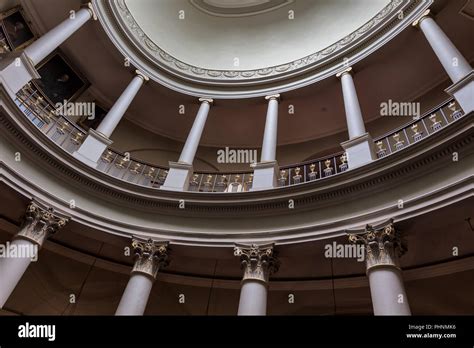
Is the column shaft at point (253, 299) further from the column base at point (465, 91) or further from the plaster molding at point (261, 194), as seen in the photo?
the column base at point (465, 91)

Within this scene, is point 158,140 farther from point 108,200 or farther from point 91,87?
point 108,200

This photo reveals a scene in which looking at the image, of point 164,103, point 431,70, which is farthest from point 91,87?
point 431,70

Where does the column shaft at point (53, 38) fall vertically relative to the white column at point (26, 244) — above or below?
above

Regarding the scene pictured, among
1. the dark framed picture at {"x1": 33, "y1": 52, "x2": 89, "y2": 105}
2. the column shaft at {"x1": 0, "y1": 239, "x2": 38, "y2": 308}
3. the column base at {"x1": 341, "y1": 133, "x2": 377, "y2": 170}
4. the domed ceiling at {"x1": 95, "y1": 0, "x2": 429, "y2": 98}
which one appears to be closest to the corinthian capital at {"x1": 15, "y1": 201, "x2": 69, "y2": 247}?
the column shaft at {"x1": 0, "y1": 239, "x2": 38, "y2": 308}

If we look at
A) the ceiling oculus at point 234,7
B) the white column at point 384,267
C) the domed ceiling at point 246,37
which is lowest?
the white column at point 384,267

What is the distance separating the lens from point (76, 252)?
9.48m

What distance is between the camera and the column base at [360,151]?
24.9 ft

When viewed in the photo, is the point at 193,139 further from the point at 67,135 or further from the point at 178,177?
the point at 67,135

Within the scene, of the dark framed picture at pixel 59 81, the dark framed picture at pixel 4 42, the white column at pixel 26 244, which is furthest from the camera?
the dark framed picture at pixel 59 81

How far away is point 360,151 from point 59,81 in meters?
9.65

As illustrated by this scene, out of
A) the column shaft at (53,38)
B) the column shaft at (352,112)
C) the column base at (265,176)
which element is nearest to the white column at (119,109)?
the column shaft at (53,38)

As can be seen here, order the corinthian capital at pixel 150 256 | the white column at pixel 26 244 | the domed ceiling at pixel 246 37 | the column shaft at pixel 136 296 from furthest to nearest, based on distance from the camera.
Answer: the domed ceiling at pixel 246 37, the corinthian capital at pixel 150 256, the column shaft at pixel 136 296, the white column at pixel 26 244

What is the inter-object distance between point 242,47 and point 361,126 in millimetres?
7523

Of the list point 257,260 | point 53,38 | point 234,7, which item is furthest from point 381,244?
point 234,7
